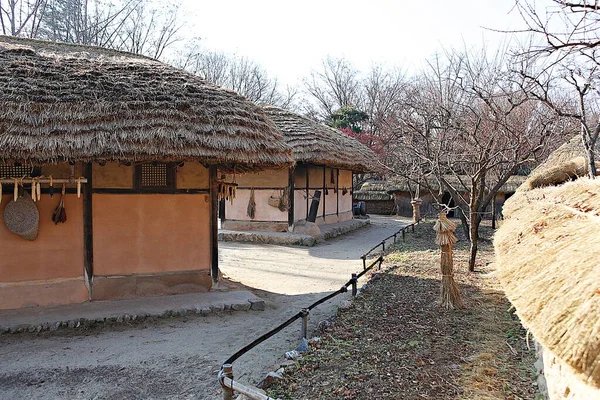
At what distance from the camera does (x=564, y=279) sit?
2117mm

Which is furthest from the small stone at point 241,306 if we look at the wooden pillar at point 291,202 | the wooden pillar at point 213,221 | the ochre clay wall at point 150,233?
the wooden pillar at point 291,202

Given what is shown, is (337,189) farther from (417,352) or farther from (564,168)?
(417,352)

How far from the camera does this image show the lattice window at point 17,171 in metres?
6.20

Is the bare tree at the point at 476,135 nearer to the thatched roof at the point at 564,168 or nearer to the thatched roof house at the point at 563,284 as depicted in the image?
the thatched roof at the point at 564,168

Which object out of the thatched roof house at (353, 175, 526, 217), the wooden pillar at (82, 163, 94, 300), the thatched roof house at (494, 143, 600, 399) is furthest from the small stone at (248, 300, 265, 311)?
the thatched roof house at (353, 175, 526, 217)

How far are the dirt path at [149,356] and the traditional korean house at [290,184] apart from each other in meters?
6.73

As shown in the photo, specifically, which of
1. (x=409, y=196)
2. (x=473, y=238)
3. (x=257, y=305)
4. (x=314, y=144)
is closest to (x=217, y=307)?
(x=257, y=305)

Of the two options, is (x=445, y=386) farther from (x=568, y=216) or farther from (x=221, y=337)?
(x=221, y=337)

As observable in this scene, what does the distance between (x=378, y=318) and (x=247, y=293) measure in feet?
7.84

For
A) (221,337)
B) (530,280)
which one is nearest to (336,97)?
(221,337)

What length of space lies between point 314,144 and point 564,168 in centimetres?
763

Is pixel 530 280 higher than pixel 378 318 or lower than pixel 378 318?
higher

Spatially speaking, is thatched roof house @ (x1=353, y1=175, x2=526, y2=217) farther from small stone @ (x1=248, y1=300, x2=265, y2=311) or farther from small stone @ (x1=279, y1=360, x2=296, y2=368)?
small stone @ (x1=279, y1=360, x2=296, y2=368)

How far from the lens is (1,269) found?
615cm
